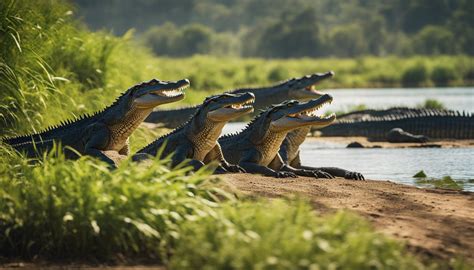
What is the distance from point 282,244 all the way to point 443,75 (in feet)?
126

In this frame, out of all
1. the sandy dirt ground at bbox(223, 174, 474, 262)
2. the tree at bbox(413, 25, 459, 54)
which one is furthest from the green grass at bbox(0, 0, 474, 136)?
the tree at bbox(413, 25, 459, 54)

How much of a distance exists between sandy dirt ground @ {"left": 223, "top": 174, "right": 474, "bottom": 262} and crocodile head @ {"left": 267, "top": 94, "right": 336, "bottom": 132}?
0.61m

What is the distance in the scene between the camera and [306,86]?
1653 cm

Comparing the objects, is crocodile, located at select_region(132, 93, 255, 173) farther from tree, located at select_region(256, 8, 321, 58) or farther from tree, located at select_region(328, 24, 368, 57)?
tree, located at select_region(328, 24, 368, 57)

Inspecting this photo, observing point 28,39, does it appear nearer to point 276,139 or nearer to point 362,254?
point 276,139

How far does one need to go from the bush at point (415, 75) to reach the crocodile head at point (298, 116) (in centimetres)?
3317

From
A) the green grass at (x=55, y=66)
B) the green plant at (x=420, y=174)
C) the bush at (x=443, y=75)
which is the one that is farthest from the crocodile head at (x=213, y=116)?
the bush at (x=443, y=75)

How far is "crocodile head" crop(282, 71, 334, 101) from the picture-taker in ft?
52.4

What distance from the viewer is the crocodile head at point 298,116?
9055mm

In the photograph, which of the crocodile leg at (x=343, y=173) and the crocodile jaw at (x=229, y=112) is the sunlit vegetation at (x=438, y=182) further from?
the crocodile jaw at (x=229, y=112)

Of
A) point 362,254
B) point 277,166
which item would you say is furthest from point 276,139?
point 362,254

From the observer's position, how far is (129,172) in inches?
227

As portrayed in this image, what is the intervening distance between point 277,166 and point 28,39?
2.98m

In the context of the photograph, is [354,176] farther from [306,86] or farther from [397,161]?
[306,86]
